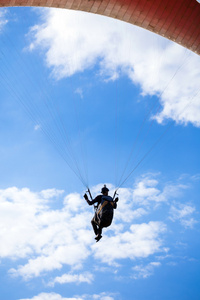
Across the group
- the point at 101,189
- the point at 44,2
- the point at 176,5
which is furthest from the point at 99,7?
the point at 101,189

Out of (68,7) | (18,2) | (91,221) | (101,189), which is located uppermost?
(68,7)

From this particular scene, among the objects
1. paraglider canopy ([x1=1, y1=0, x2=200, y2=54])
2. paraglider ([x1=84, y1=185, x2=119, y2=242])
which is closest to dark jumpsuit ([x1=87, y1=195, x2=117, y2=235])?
paraglider ([x1=84, y1=185, x2=119, y2=242])

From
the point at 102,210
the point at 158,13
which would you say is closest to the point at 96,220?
the point at 102,210

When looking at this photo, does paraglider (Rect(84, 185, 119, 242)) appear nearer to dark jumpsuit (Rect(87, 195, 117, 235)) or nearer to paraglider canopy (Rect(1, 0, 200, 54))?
dark jumpsuit (Rect(87, 195, 117, 235))

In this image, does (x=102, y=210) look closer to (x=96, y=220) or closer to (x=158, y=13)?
(x=96, y=220)

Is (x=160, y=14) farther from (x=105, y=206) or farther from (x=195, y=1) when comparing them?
(x=105, y=206)

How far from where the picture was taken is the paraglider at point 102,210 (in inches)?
372

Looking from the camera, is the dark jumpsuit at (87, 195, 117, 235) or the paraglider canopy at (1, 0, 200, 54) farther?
the dark jumpsuit at (87, 195, 117, 235)

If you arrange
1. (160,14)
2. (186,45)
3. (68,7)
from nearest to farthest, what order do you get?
(68,7)
(160,14)
(186,45)

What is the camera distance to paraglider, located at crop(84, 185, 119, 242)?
9.46 meters

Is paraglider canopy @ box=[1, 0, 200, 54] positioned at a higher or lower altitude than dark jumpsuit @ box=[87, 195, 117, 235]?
higher

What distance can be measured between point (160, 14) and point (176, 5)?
1.77ft

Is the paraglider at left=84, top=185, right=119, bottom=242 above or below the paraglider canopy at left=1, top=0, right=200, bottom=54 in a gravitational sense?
below

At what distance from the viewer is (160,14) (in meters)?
10.1
